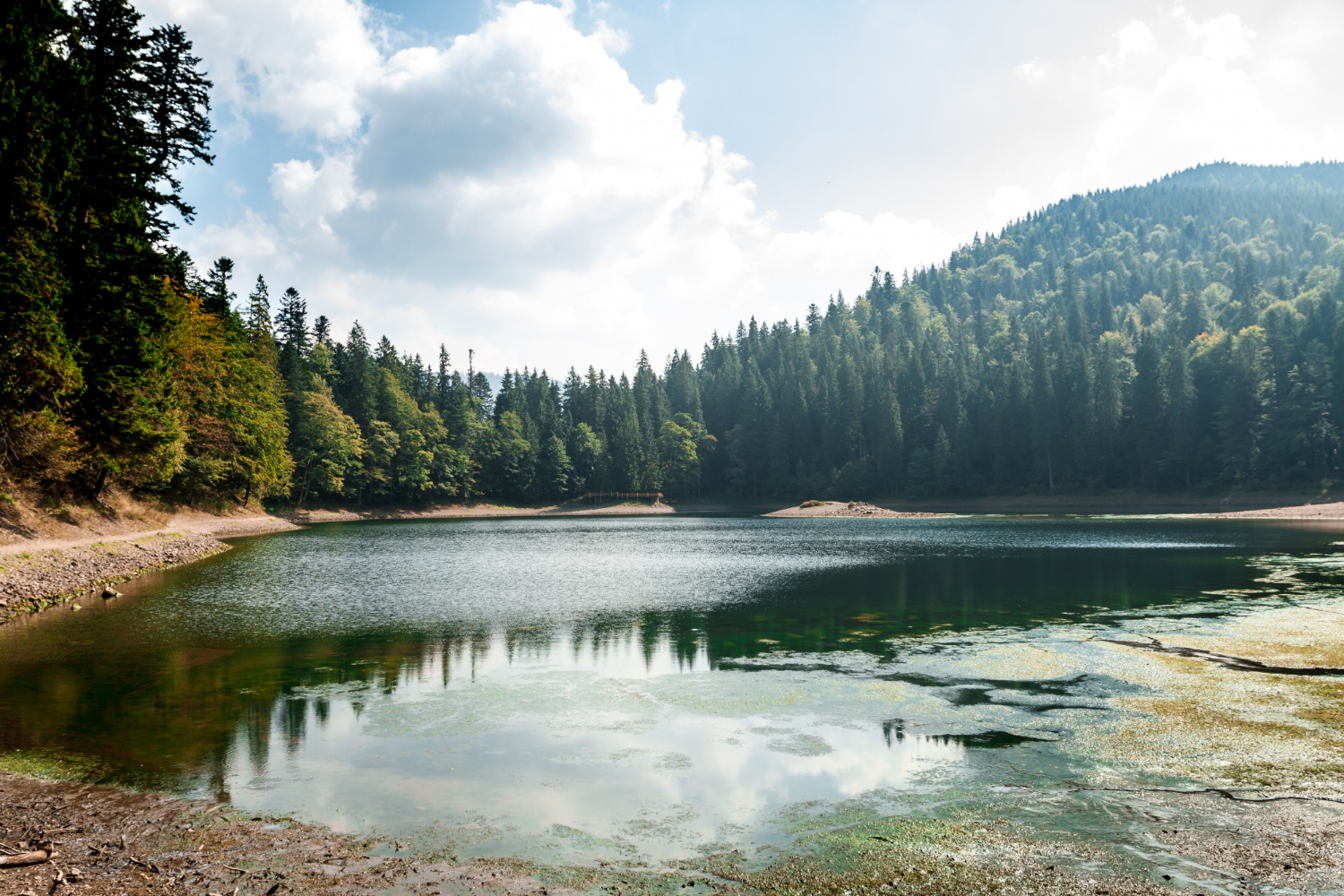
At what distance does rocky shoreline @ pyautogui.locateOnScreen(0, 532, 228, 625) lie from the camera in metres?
23.1

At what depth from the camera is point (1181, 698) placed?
41.6 feet

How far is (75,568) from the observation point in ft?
95.4

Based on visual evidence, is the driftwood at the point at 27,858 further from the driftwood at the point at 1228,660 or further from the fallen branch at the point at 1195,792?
the driftwood at the point at 1228,660

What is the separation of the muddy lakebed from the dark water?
8 cm

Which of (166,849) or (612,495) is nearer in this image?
(166,849)

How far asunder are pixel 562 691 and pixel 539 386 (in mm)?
130926

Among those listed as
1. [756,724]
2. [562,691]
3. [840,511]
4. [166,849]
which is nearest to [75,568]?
[562,691]

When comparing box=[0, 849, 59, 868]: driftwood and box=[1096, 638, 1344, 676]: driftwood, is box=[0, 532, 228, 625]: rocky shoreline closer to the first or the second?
box=[0, 849, 59, 868]: driftwood

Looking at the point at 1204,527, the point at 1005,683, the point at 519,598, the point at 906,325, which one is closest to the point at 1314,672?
the point at 1005,683

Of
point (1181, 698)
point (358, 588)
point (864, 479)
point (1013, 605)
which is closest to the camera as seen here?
point (1181, 698)

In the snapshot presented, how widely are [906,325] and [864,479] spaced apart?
69219 mm

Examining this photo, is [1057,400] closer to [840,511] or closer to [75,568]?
[840,511]

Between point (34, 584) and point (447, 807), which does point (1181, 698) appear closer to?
point (447, 807)

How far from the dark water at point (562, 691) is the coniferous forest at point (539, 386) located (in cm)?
1163
